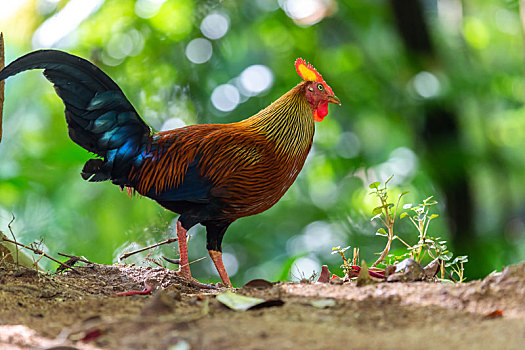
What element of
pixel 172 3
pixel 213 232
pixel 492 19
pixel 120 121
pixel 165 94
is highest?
pixel 172 3

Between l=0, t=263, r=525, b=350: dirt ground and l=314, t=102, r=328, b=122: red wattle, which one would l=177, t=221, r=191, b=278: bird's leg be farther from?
l=314, t=102, r=328, b=122: red wattle

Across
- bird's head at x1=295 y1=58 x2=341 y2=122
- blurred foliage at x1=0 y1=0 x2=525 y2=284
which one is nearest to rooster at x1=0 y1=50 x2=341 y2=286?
bird's head at x1=295 y1=58 x2=341 y2=122

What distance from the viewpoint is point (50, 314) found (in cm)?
204

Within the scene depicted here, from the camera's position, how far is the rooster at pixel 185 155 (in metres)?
3.25

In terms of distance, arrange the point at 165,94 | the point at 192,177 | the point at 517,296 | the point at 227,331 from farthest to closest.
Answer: the point at 165,94 < the point at 192,177 < the point at 517,296 < the point at 227,331

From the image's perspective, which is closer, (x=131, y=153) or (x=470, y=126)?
(x=131, y=153)

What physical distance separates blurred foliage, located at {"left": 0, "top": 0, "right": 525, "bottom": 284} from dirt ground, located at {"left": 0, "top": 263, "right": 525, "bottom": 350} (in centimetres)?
365

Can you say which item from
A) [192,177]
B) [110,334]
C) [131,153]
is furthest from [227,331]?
[131,153]

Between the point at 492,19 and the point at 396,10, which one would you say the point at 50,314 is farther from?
the point at 492,19

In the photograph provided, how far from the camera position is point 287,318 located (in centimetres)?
182

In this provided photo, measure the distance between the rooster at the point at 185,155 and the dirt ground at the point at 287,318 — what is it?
0.93 meters

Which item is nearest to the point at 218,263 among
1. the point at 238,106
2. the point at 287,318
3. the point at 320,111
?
the point at 320,111

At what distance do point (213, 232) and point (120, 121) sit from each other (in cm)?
99

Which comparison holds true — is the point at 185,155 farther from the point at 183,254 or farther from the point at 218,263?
the point at 218,263
